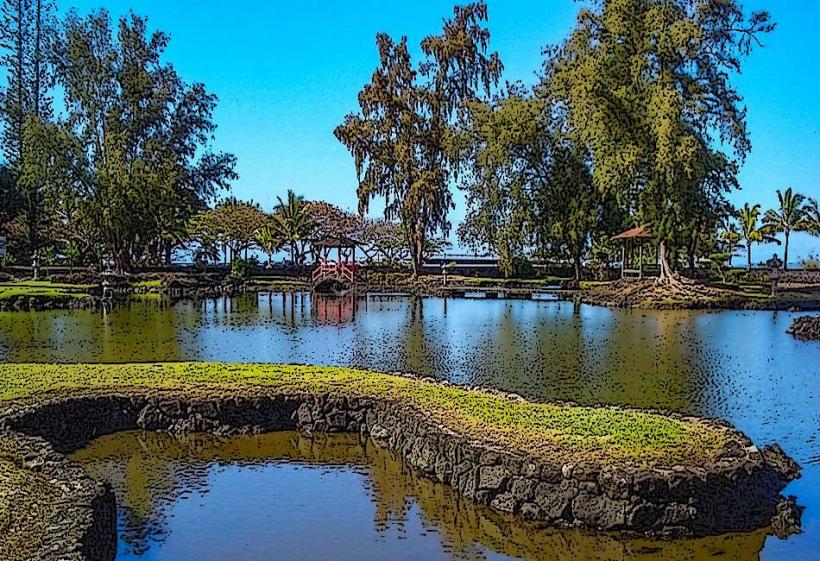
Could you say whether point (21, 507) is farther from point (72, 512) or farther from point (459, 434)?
point (459, 434)

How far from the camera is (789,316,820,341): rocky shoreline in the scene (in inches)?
872

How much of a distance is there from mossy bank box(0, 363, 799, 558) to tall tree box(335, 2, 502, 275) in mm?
32644

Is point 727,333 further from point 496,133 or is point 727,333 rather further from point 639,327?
point 496,133

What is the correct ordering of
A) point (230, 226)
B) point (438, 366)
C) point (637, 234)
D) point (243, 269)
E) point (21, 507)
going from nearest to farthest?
point (21, 507)
point (438, 366)
point (637, 234)
point (243, 269)
point (230, 226)

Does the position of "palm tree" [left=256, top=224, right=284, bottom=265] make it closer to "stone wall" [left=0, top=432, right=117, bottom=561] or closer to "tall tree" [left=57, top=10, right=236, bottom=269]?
"tall tree" [left=57, top=10, right=236, bottom=269]

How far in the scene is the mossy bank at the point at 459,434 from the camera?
7320mm

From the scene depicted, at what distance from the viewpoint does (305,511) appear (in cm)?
825

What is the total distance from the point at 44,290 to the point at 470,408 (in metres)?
25.1

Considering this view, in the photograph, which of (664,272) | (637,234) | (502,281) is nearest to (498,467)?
(664,272)

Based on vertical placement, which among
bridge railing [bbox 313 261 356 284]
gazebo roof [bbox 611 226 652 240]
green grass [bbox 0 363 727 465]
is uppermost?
gazebo roof [bbox 611 226 652 240]

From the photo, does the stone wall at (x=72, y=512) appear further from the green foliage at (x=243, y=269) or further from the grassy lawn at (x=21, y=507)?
the green foliage at (x=243, y=269)

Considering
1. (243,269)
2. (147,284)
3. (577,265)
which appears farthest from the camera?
(243,269)

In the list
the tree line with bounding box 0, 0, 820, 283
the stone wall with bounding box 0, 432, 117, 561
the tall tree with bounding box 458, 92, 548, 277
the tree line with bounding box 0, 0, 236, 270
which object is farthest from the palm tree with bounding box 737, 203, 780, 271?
the stone wall with bounding box 0, 432, 117, 561

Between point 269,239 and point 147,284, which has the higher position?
point 269,239
